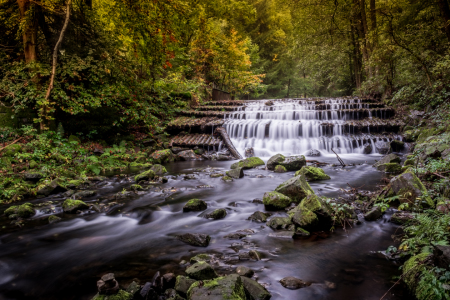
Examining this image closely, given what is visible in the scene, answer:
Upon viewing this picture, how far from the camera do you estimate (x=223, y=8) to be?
844 inches

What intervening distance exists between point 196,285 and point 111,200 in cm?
424

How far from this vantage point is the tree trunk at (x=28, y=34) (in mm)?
7695

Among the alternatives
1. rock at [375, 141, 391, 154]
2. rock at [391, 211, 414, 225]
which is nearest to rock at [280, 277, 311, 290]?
rock at [391, 211, 414, 225]

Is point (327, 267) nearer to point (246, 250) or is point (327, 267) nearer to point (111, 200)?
point (246, 250)

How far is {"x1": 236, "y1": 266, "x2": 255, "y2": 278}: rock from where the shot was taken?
260 centimetres

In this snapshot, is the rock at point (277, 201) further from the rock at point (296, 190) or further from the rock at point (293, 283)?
the rock at point (293, 283)

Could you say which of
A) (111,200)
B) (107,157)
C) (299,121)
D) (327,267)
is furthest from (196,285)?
(299,121)

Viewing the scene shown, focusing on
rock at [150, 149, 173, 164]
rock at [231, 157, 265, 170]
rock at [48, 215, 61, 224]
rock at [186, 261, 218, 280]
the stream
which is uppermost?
rock at [150, 149, 173, 164]

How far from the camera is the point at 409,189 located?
3.93 metres

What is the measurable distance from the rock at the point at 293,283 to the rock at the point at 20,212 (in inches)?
194

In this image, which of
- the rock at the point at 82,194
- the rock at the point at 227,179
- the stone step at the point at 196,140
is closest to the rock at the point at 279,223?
the rock at the point at 227,179

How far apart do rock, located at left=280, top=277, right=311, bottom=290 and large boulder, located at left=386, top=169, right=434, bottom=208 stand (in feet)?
7.71

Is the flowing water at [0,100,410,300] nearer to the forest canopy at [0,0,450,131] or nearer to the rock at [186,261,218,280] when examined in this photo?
the rock at [186,261,218,280]

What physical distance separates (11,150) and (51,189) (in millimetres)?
2457
